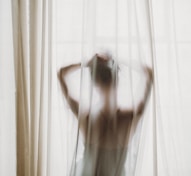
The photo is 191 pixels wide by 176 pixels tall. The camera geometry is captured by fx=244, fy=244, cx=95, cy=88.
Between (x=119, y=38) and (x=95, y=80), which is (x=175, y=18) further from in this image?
(x=95, y=80)

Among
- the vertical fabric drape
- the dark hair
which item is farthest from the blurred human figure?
the vertical fabric drape

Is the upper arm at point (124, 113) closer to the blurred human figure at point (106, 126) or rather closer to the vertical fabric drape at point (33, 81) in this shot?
the blurred human figure at point (106, 126)

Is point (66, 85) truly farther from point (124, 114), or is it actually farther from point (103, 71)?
point (124, 114)

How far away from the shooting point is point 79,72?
120 centimetres

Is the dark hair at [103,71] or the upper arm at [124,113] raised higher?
the dark hair at [103,71]

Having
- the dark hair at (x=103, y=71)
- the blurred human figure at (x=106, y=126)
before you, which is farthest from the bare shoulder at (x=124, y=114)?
the dark hair at (x=103, y=71)

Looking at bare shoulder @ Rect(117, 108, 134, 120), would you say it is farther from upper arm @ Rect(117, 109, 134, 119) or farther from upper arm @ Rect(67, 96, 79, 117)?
upper arm @ Rect(67, 96, 79, 117)

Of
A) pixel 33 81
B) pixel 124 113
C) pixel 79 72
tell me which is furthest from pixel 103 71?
pixel 33 81

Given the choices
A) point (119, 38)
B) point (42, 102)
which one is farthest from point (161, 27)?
point (42, 102)

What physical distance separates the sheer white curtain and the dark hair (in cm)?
5

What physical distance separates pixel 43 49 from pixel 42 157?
53cm

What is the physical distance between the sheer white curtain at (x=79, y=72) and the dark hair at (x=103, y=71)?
5 cm

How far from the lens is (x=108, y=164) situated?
1.15 m

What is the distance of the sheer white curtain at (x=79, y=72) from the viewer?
1.17 metres
